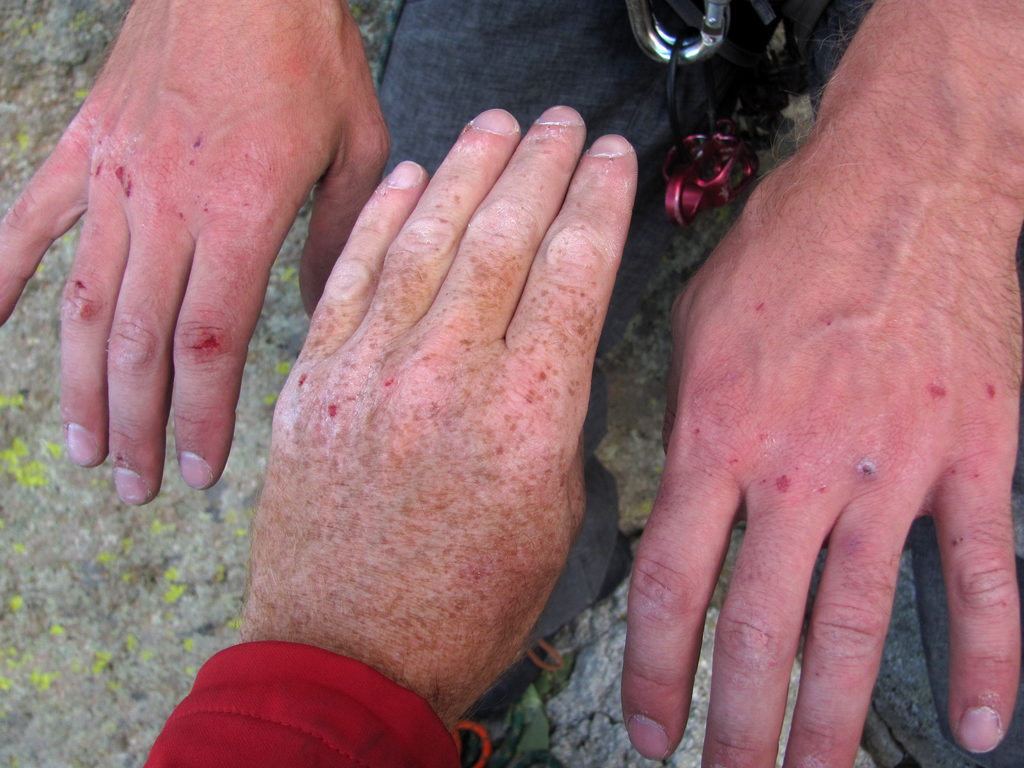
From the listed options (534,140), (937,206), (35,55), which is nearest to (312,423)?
(534,140)

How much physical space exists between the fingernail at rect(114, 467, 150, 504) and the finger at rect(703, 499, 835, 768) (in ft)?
2.83

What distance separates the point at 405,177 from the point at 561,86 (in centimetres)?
64

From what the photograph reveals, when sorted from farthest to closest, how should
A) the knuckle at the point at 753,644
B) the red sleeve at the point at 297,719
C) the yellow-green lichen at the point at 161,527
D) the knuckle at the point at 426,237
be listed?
the yellow-green lichen at the point at 161,527
the knuckle at the point at 426,237
the knuckle at the point at 753,644
the red sleeve at the point at 297,719

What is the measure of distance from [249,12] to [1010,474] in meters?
1.30

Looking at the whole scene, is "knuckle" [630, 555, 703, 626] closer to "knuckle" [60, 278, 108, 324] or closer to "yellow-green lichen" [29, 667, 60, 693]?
"knuckle" [60, 278, 108, 324]

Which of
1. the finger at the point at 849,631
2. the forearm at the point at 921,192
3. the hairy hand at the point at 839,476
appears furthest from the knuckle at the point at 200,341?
the finger at the point at 849,631

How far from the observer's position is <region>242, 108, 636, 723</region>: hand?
892mm

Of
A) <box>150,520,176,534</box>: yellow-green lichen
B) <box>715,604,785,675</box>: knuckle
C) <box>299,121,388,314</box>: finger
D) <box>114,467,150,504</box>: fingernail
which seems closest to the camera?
<box>715,604,785,675</box>: knuckle

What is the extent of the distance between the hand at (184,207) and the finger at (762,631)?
30.0 inches

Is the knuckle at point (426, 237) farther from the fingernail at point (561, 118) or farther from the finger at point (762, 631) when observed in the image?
the finger at point (762, 631)

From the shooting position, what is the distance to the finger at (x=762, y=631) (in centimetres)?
88

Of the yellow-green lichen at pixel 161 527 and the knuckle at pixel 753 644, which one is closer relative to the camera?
the knuckle at pixel 753 644

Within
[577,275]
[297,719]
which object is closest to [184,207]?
[577,275]

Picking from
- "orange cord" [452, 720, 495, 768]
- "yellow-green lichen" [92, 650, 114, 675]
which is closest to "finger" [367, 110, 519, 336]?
"orange cord" [452, 720, 495, 768]
